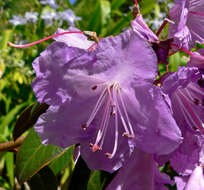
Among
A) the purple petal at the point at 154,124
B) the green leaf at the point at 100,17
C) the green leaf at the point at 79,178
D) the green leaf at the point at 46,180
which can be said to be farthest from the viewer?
the green leaf at the point at 100,17

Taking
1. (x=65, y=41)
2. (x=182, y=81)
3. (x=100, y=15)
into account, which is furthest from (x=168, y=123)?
(x=100, y=15)

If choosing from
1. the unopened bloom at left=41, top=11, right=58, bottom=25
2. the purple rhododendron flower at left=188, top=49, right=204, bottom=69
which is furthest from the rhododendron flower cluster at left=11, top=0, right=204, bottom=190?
the unopened bloom at left=41, top=11, right=58, bottom=25

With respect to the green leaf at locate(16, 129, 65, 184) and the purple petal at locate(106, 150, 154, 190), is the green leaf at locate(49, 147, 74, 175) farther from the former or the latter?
the purple petal at locate(106, 150, 154, 190)

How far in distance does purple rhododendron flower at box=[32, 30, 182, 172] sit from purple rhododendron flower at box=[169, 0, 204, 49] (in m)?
0.08

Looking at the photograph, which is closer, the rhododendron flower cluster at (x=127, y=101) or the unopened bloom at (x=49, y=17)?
the rhododendron flower cluster at (x=127, y=101)

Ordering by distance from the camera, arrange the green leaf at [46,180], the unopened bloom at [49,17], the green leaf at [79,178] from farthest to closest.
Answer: the unopened bloom at [49,17], the green leaf at [46,180], the green leaf at [79,178]

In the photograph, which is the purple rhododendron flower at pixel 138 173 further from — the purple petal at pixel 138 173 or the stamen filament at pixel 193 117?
the stamen filament at pixel 193 117

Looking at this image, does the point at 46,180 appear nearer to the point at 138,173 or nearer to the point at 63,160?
the point at 63,160

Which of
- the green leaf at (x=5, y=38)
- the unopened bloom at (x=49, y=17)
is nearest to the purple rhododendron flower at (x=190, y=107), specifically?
the unopened bloom at (x=49, y=17)

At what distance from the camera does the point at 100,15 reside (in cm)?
202

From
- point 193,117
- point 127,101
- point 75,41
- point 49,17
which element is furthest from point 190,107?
point 49,17

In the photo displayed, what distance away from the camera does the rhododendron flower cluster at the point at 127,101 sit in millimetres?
430

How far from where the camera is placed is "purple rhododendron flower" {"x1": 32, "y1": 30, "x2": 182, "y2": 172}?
43 centimetres

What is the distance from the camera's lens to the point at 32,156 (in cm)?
63
